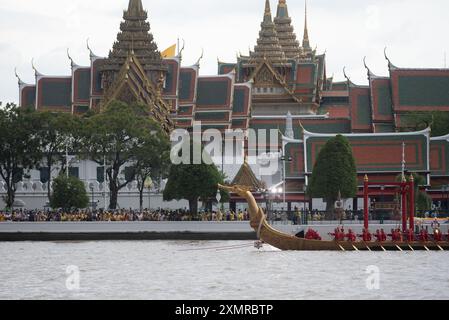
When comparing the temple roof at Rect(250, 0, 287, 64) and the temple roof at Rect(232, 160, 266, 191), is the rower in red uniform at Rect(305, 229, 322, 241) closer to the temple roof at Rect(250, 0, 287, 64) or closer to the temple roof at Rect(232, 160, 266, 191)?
the temple roof at Rect(232, 160, 266, 191)

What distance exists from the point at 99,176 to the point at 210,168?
15.3 meters

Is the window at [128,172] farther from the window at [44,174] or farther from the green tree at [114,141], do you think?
the window at [44,174]

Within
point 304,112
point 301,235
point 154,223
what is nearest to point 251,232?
point 154,223

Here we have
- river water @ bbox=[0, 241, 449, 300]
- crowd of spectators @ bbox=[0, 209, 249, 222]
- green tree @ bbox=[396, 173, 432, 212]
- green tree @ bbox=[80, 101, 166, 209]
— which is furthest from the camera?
green tree @ bbox=[80, 101, 166, 209]

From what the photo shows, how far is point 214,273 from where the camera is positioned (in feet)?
209

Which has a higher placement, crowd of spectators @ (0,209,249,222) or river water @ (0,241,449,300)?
crowd of spectators @ (0,209,249,222)

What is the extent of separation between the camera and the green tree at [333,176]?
289ft

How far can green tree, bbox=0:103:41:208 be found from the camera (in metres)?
95.1

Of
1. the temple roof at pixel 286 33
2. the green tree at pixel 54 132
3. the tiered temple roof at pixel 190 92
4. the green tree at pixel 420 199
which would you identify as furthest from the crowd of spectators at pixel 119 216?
the temple roof at pixel 286 33

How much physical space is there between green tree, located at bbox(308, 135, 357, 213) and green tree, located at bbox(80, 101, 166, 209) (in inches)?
443

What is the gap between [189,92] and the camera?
122375 mm

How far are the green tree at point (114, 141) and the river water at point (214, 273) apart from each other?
16146mm

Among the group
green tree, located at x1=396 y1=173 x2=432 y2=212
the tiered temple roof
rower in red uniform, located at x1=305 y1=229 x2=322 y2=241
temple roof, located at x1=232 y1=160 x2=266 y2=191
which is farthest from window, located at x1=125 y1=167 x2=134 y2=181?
rower in red uniform, located at x1=305 y1=229 x2=322 y2=241

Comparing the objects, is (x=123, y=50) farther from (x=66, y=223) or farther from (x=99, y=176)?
A: (x=66, y=223)
